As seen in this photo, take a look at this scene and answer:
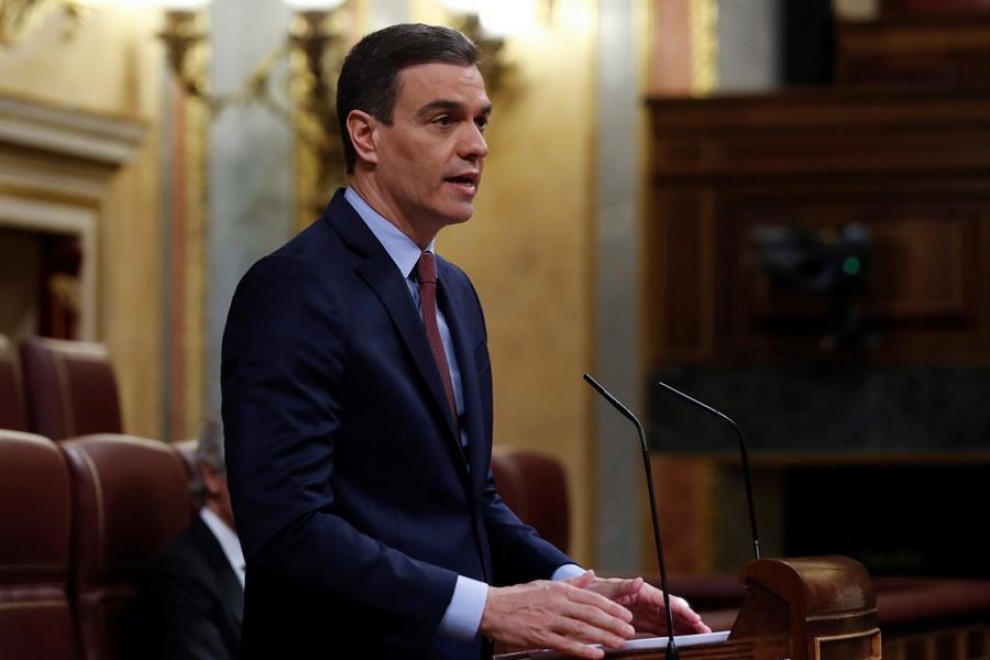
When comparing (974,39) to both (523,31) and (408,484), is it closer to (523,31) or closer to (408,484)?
(523,31)

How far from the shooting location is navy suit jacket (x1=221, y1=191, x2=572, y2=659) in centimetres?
165

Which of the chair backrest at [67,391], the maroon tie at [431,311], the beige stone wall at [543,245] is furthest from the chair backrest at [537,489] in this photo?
the maroon tie at [431,311]

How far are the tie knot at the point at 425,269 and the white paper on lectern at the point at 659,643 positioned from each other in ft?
1.28

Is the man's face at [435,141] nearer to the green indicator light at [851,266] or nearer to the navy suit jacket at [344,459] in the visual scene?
the navy suit jacket at [344,459]

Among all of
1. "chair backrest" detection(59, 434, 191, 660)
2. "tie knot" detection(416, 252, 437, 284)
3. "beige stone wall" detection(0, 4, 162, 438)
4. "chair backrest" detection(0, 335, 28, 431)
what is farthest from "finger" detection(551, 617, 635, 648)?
"beige stone wall" detection(0, 4, 162, 438)

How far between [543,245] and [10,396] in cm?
270

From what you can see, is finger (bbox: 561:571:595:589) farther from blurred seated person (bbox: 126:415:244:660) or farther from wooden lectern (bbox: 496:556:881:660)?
blurred seated person (bbox: 126:415:244:660)

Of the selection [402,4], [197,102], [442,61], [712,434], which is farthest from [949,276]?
[442,61]

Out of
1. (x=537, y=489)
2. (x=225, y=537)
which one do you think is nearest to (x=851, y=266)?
(x=537, y=489)

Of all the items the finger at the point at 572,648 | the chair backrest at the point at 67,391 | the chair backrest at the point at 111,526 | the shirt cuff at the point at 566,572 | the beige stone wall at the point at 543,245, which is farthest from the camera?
the beige stone wall at the point at 543,245

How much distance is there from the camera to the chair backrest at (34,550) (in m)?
2.68

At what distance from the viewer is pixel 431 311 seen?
6.05 ft

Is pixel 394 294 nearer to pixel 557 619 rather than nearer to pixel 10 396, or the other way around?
pixel 557 619

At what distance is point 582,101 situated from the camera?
6.49 m
